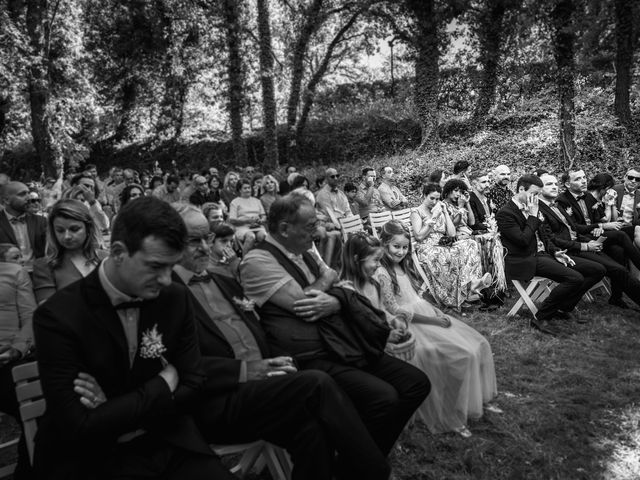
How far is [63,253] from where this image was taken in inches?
124

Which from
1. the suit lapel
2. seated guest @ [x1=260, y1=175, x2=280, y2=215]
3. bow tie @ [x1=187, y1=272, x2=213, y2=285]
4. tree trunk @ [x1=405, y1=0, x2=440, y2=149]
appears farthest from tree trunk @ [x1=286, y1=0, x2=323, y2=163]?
bow tie @ [x1=187, y1=272, x2=213, y2=285]

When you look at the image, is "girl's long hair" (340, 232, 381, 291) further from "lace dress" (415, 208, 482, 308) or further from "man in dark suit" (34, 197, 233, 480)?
"lace dress" (415, 208, 482, 308)

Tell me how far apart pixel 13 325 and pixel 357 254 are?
221cm

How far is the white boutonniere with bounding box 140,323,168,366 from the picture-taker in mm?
1985

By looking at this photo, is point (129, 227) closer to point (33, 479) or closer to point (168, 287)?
point (168, 287)

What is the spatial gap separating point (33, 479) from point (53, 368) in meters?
0.57

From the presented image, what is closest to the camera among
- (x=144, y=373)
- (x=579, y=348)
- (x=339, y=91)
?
(x=144, y=373)

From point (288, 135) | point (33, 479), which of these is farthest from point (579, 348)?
point (288, 135)

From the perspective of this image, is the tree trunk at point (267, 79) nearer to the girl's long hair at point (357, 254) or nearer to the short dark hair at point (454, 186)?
the short dark hair at point (454, 186)

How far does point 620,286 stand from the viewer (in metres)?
5.90

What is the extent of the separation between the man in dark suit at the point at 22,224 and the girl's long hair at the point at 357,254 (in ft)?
10.2

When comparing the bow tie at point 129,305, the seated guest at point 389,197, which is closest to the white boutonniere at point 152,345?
the bow tie at point 129,305

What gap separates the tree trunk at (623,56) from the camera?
10.7 metres

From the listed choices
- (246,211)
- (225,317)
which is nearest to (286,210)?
(225,317)
